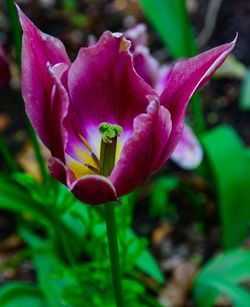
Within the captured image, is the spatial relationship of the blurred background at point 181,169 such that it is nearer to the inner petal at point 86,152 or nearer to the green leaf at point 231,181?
the green leaf at point 231,181

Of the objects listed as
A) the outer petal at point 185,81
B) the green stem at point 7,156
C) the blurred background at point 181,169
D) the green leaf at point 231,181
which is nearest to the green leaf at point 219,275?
the blurred background at point 181,169

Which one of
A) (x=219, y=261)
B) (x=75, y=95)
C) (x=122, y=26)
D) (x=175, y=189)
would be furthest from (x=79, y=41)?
(x=75, y=95)

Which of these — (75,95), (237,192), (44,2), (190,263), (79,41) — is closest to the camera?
(75,95)

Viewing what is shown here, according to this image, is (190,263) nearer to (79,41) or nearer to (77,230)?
(77,230)

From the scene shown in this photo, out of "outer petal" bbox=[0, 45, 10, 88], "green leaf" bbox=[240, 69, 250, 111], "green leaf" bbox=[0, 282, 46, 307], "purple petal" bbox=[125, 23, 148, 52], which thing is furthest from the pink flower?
"green leaf" bbox=[240, 69, 250, 111]

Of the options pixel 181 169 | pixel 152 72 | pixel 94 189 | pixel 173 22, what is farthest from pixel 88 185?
pixel 181 169

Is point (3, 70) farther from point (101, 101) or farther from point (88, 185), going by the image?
point (88, 185)
